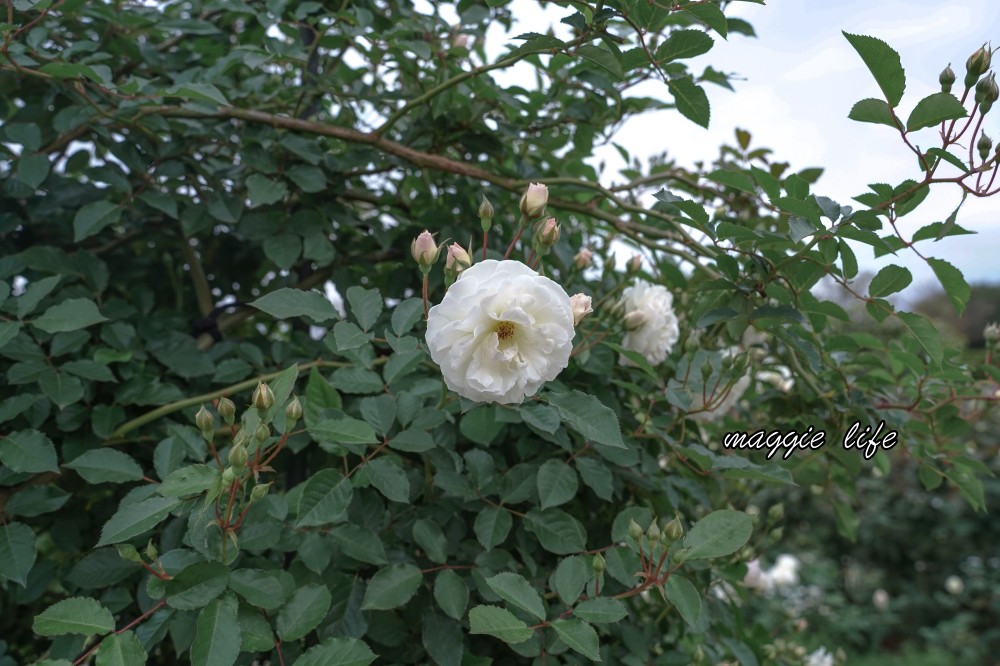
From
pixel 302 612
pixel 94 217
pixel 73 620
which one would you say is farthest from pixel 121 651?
pixel 94 217

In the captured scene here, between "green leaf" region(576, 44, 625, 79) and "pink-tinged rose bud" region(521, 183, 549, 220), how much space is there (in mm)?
192

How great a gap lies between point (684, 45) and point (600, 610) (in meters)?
0.68

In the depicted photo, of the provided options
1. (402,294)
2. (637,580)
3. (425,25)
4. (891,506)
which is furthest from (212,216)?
(891,506)

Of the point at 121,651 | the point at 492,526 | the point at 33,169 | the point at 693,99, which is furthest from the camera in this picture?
the point at 33,169

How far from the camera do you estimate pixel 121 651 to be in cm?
67

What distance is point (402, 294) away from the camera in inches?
51.8

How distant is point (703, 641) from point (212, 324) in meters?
0.94

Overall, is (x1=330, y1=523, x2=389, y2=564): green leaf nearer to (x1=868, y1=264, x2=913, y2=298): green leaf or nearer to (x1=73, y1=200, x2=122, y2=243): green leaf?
(x1=73, y1=200, x2=122, y2=243): green leaf

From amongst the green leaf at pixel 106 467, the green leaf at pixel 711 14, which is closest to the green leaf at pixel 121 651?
the green leaf at pixel 106 467

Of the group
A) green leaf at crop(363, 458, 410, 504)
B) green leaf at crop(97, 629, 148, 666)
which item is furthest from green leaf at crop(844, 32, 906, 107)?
green leaf at crop(97, 629, 148, 666)

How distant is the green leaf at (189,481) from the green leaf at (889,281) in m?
0.83

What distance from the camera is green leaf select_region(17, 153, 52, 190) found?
110 cm

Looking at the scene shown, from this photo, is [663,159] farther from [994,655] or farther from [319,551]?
[994,655]

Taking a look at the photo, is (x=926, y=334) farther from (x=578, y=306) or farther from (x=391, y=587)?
(x=391, y=587)
